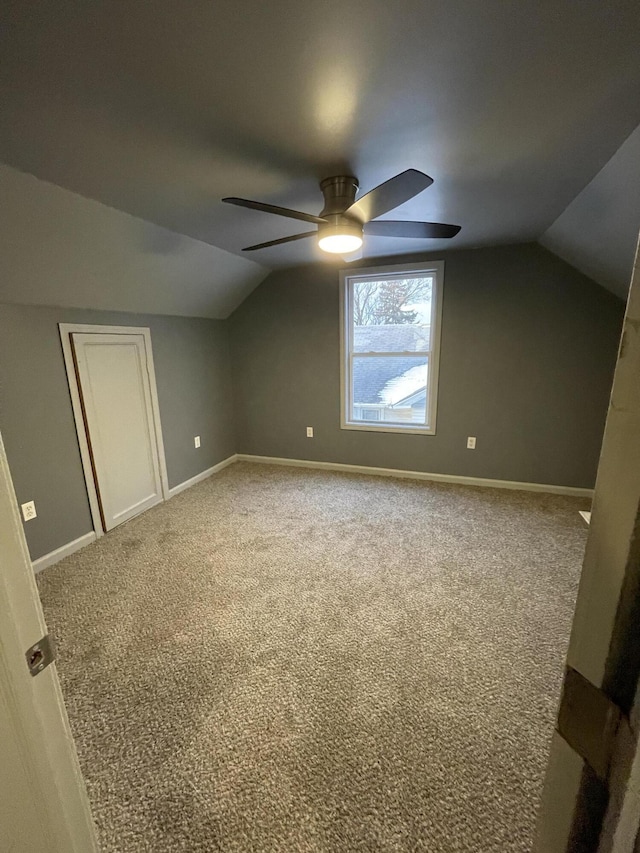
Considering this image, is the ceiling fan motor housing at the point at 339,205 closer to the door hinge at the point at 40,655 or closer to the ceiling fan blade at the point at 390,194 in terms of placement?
the ceiling fan blade at the point at 390,194

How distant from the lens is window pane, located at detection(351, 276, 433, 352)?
12.0 feet

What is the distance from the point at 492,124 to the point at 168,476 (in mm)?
3517

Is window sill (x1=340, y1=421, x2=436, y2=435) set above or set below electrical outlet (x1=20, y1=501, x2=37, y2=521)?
above

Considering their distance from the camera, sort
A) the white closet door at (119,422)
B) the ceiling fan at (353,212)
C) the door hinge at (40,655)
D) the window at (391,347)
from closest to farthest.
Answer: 1. the door hinge at (40,655)
2. the ceiling fan at (353,212)
3. the white closet door at (119,422)
4. the window at (391,347)

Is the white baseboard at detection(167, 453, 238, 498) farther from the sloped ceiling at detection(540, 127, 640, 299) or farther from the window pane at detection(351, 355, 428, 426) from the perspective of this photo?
the sloped ceiling at detection(540, 127, 640, 299)

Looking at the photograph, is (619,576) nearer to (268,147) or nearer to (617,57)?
(617,57)

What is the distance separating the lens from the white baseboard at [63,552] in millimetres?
2471

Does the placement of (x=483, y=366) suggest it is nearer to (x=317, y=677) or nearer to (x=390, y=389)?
(x=390, y=389)

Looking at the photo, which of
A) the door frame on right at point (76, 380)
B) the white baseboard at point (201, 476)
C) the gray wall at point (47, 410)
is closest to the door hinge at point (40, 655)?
the gray wall at point (47, 410)

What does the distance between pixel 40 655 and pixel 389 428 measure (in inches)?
139

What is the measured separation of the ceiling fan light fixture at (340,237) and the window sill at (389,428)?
223 centimetres

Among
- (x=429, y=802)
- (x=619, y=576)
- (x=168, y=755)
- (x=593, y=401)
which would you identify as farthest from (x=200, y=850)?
(x=593, y=401)

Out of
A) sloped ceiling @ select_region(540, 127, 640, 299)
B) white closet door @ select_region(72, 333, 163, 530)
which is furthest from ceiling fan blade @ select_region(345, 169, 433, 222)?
white closet door @ select_region(72, 333, 163, 530)

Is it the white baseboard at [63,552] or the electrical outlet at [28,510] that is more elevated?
the electrical outlet at [28,510]
